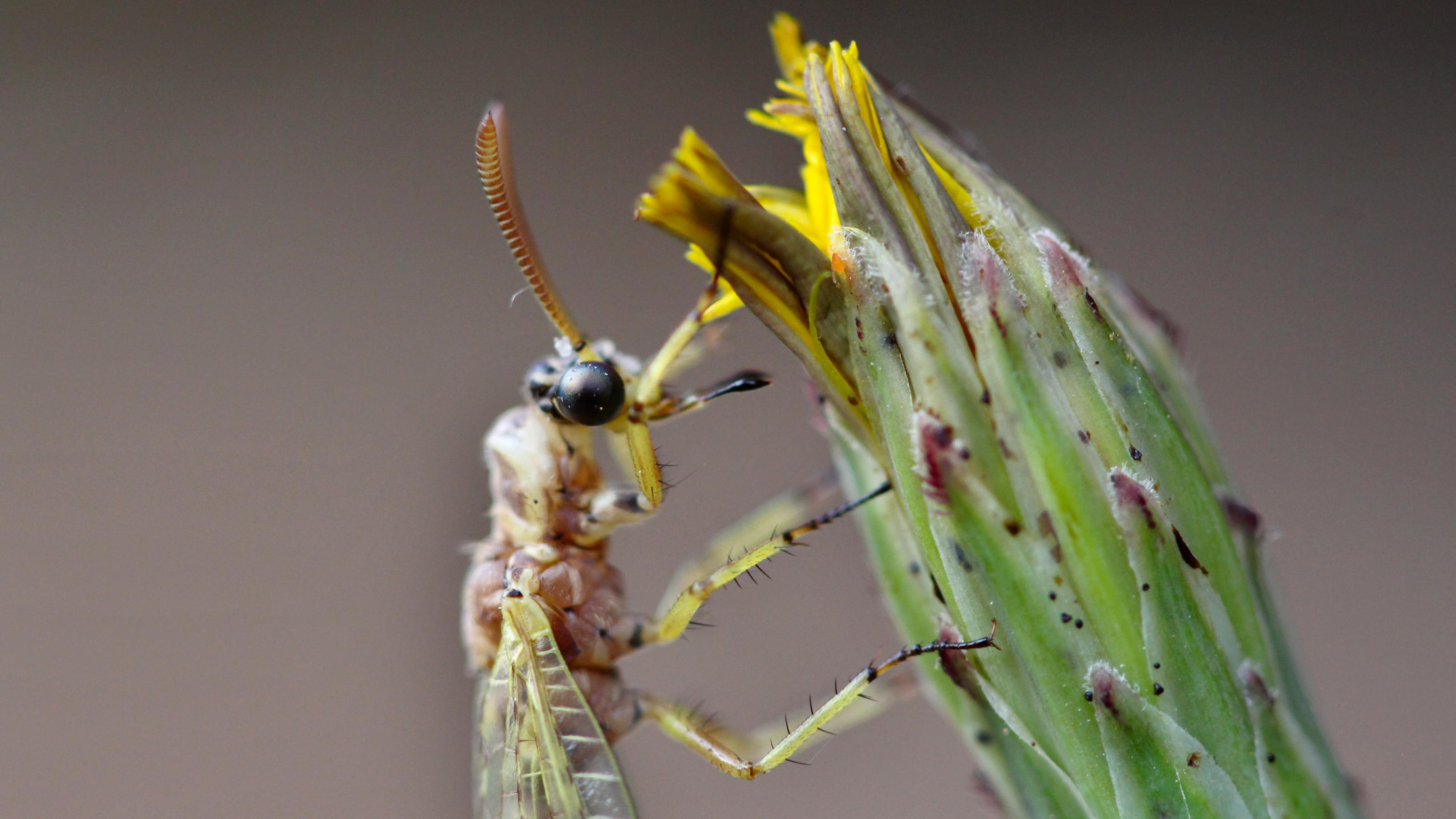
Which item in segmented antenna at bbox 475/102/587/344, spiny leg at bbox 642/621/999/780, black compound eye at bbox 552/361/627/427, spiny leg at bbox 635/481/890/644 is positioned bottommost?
spiny leg at bbox 642/621/999/780

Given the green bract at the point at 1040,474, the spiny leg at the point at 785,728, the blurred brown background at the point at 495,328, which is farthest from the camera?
the blurred brown background at the point at 495,328

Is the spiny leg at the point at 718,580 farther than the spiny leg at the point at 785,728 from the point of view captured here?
Yes

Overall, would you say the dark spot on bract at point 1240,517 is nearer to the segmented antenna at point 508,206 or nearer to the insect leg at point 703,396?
the insect leg at point 703,396

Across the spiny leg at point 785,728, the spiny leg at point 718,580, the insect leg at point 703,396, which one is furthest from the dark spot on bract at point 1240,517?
the insect leg at point 703,396

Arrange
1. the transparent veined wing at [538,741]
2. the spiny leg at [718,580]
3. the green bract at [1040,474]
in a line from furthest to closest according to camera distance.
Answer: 1. the transparent veined wing at [538,741]
2. the spiny leg at [718,580]
3. the green bract at [1040,474]

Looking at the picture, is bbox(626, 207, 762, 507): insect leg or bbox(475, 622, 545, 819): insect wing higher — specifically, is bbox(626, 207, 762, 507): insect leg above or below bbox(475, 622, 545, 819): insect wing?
above

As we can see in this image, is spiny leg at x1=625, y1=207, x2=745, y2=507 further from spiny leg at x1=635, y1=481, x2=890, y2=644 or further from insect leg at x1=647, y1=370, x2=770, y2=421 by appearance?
spiny leg at x1=635, y1=481, x2=890, y2=644

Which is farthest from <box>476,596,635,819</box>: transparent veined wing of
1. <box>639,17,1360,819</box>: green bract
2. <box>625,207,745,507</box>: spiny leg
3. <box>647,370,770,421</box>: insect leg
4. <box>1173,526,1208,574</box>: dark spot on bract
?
<box>1173,526,1208,574</box>: dark spot on bract

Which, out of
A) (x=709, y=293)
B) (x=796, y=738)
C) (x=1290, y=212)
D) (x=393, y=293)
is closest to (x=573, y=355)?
(x=709, y=293)
